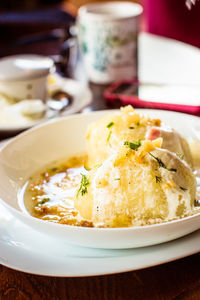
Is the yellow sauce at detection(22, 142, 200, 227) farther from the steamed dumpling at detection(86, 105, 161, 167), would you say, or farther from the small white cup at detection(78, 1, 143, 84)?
the small white cup at detection(78, 1, 143, 84)

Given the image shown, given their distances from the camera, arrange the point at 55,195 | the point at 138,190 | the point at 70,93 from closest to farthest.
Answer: the point at 138,190, the point at 55,195, the point at 70,93

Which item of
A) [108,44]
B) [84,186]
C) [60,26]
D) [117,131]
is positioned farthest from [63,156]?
[60,26]

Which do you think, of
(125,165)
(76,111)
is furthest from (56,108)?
(125,165)

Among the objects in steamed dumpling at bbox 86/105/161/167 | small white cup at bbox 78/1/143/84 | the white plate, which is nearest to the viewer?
steamed dumpling at bbox 86/105/161/167

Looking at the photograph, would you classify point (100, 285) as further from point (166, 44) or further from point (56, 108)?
point (166, 44)

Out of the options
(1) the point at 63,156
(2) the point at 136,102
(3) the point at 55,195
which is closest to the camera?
(3) the point at 55,195

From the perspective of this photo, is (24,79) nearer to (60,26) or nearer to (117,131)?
(117,131)

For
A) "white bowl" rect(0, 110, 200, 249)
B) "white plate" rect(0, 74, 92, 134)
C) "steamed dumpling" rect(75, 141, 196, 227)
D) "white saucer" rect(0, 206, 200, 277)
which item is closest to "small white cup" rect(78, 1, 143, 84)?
"white plate" rect(0, 74, 92, 134)
